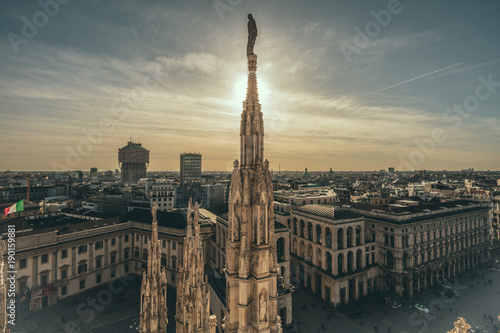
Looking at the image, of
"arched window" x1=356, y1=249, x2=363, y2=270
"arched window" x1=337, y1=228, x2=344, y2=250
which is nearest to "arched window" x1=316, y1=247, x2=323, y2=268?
"arched window" x1=337, y1=228, x2=344, y2=250

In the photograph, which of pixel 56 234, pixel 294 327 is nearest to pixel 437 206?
pixel 294 327

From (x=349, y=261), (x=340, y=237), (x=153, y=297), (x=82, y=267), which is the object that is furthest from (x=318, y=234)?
(x=82, y=267)

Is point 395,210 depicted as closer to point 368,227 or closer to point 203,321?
point 368,227

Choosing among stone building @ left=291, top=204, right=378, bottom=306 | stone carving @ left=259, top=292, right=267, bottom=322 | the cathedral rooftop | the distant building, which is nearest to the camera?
stone carving @ left=259, top=292, right=267, bottom=322

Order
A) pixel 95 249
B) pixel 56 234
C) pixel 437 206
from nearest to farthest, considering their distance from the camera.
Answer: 1. pixel 56 234
2. pixel 95 249
3. pixel 437 206

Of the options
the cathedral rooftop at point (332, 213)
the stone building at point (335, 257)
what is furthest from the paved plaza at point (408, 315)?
the cathedral rooftop at point (332, 213)

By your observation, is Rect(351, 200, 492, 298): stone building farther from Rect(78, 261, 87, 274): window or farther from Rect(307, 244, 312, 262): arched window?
Rect(78, 261, 87, 274): window

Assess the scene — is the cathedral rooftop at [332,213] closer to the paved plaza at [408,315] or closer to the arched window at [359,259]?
the arched window at [359,259]
